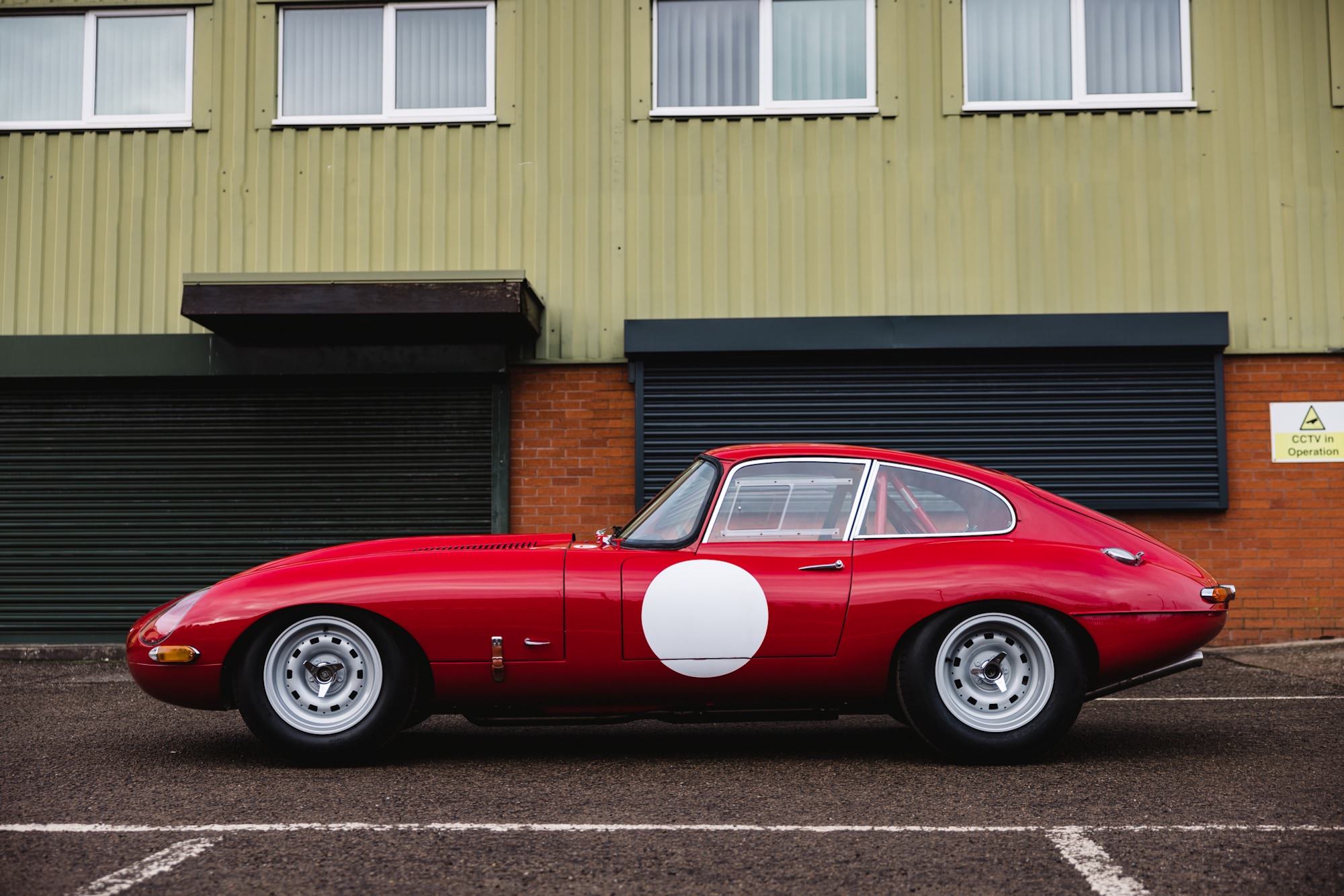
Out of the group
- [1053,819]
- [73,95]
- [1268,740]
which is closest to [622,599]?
[1053,819]

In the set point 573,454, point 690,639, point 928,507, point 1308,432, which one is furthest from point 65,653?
point 1308,432

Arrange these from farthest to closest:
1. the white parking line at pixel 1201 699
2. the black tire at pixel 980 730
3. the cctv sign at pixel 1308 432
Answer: the cctv sign at pixel 1308 432
the white parking line at pixel 1201 699
the black tire at pixel 980 730

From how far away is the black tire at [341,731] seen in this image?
515 cm

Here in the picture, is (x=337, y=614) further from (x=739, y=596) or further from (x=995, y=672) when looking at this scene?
(x=995, y=672)

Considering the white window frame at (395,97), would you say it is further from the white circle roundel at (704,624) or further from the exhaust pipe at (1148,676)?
the exhaust pipe at (1148,676)

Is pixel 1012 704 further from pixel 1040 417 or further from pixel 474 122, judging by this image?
pixel 474 122

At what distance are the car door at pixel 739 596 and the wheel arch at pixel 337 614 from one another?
34.0 inches

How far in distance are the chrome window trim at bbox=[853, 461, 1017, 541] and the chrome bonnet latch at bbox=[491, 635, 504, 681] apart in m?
1.57

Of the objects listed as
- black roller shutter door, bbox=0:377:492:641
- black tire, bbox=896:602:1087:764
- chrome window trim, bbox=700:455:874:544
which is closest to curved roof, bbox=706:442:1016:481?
chrome window trim, bbox=700:455:874:544

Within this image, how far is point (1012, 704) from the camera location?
520 cm

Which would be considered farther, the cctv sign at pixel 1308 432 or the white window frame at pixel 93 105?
the white window frame at pixel 93 105

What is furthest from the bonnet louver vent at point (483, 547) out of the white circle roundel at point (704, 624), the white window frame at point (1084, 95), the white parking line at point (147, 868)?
the white window frame at point (1084, 95)

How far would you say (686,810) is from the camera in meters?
4.35

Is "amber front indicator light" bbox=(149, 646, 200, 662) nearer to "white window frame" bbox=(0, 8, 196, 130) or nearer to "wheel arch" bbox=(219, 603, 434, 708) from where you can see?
"wheel arch" bbox=(219, 603, 434, 708)
